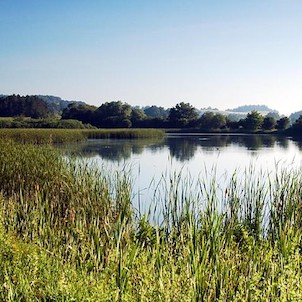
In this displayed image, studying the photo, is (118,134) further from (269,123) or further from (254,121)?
(269,123)

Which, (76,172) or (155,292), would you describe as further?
(76,172)

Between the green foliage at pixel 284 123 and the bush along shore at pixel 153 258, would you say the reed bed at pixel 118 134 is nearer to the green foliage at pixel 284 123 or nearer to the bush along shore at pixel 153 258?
the green foliage at pixel 284 123


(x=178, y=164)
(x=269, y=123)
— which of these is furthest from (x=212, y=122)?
(x=178, y=164)

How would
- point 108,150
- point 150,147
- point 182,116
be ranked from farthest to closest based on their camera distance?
point 182,116
point 150,147
point 108,150

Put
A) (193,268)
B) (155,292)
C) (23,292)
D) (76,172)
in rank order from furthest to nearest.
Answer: (76,172)
(193,268)
(23,292)
(155,292)

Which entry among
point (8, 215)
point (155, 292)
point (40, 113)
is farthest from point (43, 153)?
point (40, 113)

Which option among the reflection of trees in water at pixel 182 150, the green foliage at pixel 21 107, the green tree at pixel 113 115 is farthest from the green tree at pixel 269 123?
the green foliage at pixel 21 107

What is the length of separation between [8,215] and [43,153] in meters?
4.67

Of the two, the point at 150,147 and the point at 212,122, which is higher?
the point at 212,122

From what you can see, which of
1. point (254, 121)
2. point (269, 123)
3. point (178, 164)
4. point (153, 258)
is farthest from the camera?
point (269, 123)

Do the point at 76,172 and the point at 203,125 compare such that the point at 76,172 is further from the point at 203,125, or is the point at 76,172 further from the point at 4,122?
the point at 203,125

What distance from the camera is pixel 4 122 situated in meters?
39.8

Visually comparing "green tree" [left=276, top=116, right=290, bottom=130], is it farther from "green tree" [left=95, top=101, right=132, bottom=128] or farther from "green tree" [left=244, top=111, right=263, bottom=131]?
"green tree" [left=95, top=101, right=132, bottom=128]

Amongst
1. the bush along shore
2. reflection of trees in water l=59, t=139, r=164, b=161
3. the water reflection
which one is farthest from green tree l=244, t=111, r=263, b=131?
the bush along shore
